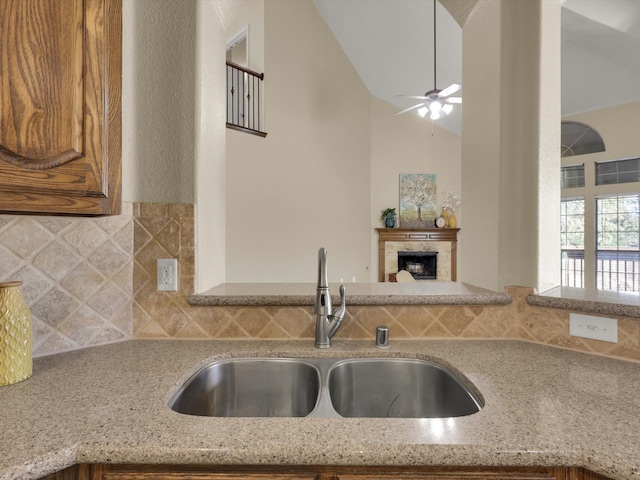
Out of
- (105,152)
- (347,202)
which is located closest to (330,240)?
(347,202)

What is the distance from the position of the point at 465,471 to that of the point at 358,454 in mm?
218

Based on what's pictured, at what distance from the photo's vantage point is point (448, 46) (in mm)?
4656

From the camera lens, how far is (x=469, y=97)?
4.91ft

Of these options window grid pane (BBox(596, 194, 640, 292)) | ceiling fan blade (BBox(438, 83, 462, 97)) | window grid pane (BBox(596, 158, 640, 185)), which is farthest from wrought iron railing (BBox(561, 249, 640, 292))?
ceiling fan blade (BBox(438, 83, 462, 97))

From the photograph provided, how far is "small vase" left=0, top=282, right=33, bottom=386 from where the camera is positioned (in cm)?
91

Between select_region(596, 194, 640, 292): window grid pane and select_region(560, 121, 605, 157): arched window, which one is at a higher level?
select_region(560, 121, 605, 157): arched window

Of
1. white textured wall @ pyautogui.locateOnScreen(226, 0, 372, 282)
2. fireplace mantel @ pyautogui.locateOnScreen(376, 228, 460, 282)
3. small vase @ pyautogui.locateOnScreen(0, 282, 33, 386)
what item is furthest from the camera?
fireplace mantel @ pyautogui.locateOnScreen(376, 228, 460, 282)

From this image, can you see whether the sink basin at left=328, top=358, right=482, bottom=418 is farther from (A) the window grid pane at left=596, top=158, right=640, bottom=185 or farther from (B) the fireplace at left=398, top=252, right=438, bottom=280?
(B) the fireplace at left=398, top=252, right=438, bottom=280

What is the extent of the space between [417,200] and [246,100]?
153 inches

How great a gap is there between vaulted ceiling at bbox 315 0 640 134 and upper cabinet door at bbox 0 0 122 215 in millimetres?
3758

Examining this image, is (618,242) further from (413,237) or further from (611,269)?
(413,237)

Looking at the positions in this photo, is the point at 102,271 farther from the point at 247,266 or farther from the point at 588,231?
the point at 588,231

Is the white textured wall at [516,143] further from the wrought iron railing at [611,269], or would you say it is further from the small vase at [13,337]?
the wrought iron railing at [611,269]

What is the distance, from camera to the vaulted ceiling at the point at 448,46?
3.54m
